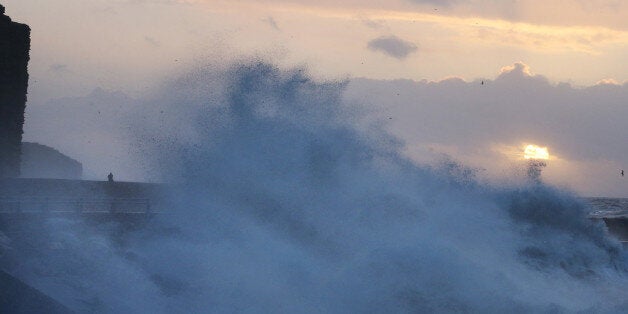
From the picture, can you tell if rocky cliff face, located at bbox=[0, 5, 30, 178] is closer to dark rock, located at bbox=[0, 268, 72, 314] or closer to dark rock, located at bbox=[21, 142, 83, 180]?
dark rock, located at bbox=[0, 268, 72, 314]

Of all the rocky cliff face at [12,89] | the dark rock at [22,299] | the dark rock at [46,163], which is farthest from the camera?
the dark rock at [46,163]

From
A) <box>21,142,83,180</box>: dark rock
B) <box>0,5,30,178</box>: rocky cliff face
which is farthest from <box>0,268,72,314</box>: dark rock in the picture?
<box>21,142,83,180</box>: dark rock

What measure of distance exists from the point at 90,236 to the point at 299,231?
4541 mm

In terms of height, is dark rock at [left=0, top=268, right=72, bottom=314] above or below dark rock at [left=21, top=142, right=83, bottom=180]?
below

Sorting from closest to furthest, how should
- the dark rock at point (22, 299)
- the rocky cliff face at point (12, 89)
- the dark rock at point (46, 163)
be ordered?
the dark rock at point (22, 299) < the rocky cliff face at point (12, 89) < the dark rock at point (46, 163)

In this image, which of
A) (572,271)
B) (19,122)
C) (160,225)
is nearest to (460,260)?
(572,271)

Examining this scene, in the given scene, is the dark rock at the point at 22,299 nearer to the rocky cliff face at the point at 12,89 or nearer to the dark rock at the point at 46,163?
the rocky cliff face at the point at 12,89

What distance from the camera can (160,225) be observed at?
20.1 metres

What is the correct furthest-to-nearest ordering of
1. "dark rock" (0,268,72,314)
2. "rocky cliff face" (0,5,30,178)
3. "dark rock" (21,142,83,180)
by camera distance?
"dark rock" (21,142,83,180) < "rocky cliff face" (0,5,30,178) < "dark rock" (0,268,72,314)

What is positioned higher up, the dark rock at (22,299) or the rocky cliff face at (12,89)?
the rocky cliff face at (12,89)

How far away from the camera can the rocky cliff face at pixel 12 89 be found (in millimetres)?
24969

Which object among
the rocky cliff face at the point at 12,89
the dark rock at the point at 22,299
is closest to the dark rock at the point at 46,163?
the rocky cliff face at the point at 12,89

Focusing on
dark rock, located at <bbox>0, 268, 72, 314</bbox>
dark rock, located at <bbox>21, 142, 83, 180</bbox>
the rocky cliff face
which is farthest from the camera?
dark rock, located at <bbox>21, 142, 83, 180</bbox>

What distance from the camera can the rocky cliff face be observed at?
983 inches
